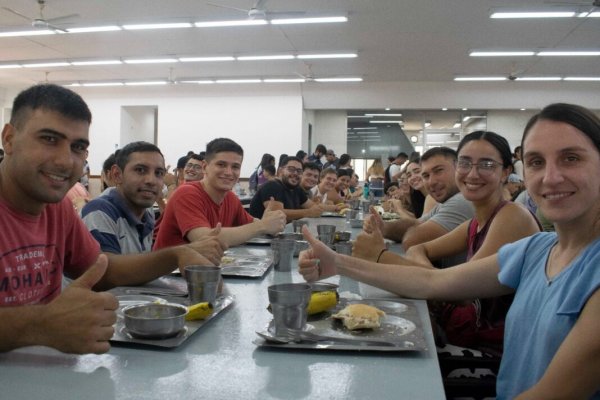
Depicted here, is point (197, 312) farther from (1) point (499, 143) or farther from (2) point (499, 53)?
(2) point (499, 53)

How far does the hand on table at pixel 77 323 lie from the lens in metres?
0.97

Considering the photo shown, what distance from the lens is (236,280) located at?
1.80 m

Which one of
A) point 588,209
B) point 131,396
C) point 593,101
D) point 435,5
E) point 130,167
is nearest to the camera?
point 131,396

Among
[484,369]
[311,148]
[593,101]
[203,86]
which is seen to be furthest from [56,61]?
[593,101]

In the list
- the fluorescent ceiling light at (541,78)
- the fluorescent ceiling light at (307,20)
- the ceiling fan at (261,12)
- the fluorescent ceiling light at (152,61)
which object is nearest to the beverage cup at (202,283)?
the ceiling fan at (261,12)

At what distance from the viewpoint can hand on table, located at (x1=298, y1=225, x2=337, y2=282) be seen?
169cm

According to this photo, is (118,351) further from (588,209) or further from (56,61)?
(56,61)

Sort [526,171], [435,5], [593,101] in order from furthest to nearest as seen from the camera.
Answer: [593,101], [435,5], [526,171]

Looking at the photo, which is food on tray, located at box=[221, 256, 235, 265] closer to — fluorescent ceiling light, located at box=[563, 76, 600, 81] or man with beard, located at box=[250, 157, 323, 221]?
man with beard, located at box=[250, 157, 323, 221]

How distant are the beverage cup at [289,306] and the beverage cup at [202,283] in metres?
0.27

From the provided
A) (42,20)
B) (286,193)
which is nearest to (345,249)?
(286,193)

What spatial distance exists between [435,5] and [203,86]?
7781 mm

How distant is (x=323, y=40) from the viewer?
8.46m

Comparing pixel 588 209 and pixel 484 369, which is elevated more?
pixel 588 209
